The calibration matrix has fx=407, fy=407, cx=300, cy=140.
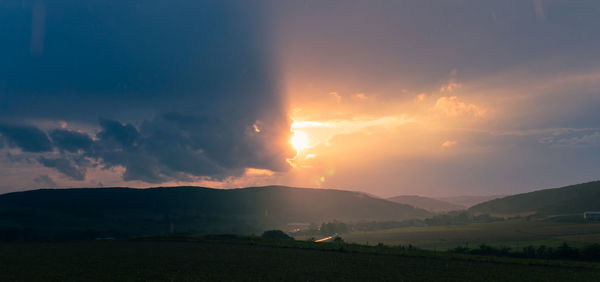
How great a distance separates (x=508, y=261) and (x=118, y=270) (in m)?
68.9

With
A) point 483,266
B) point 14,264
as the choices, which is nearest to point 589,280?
point 483,266

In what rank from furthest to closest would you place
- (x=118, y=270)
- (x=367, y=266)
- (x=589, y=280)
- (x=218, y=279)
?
1. (x=367, y=266)
2. (x=118, y=270)
3. (x=589, y=280)
4. (x=218, y=279)

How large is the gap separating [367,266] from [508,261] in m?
30.8

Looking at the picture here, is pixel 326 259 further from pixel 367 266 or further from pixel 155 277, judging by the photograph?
pixel 155 277

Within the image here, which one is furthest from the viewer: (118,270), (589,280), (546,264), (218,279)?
(546,264)

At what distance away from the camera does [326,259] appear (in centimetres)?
7625

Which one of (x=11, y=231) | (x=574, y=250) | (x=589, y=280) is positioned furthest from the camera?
(x=11, y=231)

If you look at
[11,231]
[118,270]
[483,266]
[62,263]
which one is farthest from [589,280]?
[11,231]

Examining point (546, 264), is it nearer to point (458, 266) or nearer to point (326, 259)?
point (458, 266)

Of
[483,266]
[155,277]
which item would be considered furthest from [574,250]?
[155,277]

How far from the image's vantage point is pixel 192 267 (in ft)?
206

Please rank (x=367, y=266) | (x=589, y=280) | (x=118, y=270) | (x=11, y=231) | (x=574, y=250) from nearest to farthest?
(x=589, y=280)
(x=118, y=270)
(x=367, y=266)
(x=574, y=250)
(x=11, y=231)

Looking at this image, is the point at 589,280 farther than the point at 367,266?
No

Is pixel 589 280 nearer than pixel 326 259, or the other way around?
pixel 589 280
